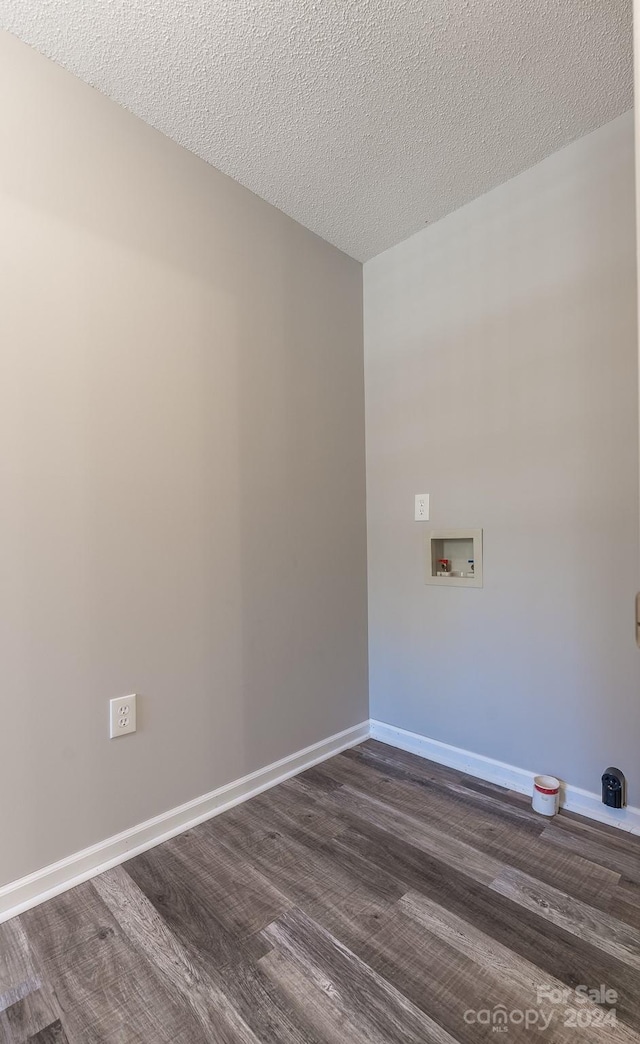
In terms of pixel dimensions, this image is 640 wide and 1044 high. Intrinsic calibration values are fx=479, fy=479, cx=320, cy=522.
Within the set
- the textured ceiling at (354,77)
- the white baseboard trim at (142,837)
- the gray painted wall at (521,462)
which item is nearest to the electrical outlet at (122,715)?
the white baseboard trim at (142,837)

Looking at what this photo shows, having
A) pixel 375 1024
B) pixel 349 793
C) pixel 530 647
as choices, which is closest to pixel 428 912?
pixel 375 1024

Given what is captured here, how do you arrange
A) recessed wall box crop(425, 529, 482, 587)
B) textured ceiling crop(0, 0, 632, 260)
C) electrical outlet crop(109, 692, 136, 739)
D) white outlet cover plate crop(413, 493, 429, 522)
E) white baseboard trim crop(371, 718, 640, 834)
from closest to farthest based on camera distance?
1. textured ceiling crop(0, 0, 632, 260)
2. electrical outlet crop(109, 692, 136, 739)
3. white baseboard trim crop(371, 718, 640, 834)
4. recessed wall box crop(425, 529, 482, 587)
5. white outlet cover plate crop(413, 493, 429, 522)

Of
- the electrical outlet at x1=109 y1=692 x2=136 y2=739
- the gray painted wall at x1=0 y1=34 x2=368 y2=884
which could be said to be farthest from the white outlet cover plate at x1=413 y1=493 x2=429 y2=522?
the electrical outlet at x1=109 y1=692 x2=136 y2=739

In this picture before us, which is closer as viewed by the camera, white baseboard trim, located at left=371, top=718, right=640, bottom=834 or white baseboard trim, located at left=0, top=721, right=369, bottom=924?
white baseboard trim, located at left=0, top=721, right=369, bottom=924

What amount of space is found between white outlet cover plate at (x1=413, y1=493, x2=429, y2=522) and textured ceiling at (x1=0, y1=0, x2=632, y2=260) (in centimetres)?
126

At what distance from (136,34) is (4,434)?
3.80 feet

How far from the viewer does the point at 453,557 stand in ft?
7.01

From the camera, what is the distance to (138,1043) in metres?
0.94

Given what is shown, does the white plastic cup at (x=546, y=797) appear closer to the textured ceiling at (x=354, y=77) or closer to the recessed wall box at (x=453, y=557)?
the recessed wall box at (x=453, y=557)

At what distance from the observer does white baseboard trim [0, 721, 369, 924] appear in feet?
4.25

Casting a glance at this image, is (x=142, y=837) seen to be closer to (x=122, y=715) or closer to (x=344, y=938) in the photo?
(x=122, y=715)

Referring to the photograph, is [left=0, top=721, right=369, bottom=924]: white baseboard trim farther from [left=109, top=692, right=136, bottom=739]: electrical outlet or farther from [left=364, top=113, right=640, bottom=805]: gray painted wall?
[left=364, top=113, right=640, bottom=805]: gray painted wall

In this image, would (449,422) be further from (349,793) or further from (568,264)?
(349,793)

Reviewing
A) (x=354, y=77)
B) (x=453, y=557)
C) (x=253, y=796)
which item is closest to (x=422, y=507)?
(x=453, y=557)
